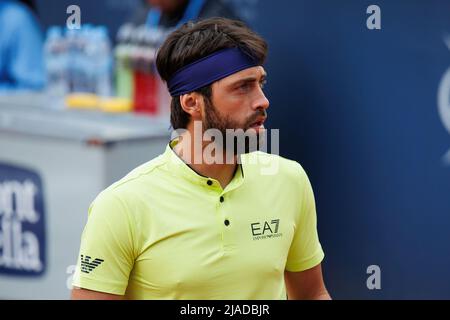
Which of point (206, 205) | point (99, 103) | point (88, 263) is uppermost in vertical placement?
point (99, 103)

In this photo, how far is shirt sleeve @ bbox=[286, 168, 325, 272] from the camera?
8.76 ft

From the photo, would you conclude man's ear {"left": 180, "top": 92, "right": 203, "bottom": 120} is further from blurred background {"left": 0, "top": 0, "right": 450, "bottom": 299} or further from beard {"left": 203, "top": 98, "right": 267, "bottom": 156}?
blurred background {"left": 0, "top": 0, "right": 450, "bottom": 299}

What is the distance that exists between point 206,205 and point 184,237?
0.37 ft

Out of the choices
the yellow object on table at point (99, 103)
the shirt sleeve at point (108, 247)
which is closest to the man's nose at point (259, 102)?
the shirt sleeve at point (108, 247)

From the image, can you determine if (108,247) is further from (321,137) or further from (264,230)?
(321,137)

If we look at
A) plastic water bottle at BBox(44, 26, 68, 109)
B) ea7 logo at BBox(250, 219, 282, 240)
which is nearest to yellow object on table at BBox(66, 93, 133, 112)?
plastic water bottle at BBox(44, 26, 68, 109)

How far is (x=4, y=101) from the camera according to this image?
557 cm

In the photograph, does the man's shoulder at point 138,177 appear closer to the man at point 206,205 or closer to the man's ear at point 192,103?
the man at point 206,205

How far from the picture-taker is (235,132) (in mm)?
2529

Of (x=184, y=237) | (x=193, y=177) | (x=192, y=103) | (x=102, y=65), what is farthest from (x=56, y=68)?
(x=184, y=237)

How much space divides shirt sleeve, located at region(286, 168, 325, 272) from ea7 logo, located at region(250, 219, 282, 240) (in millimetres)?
123

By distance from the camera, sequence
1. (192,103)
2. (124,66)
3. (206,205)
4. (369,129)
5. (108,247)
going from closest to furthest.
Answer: (108,247), (206,205), (192,103), (369,129), (124,66)

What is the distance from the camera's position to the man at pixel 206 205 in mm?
2422
